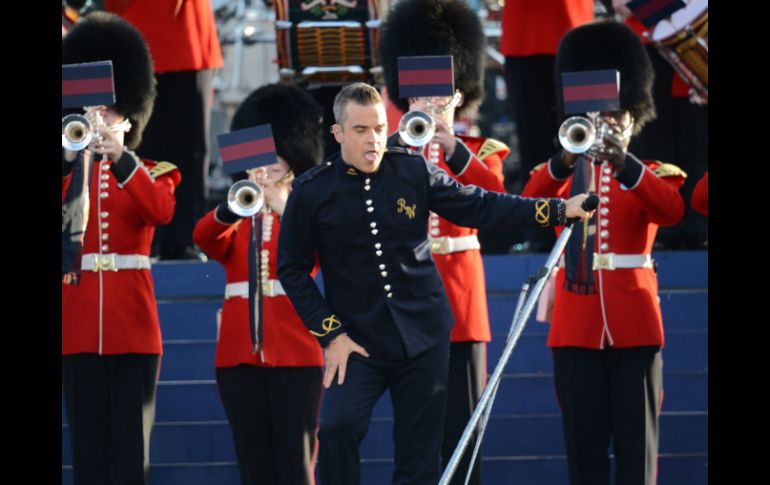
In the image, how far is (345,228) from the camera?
454 centimetres

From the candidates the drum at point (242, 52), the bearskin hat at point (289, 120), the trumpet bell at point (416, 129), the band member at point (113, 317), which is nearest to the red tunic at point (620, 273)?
the trumpet bell at point (416, 129)

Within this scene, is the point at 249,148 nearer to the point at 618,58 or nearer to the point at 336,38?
the point at 336,38

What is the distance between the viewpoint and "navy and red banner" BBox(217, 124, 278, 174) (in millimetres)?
5242


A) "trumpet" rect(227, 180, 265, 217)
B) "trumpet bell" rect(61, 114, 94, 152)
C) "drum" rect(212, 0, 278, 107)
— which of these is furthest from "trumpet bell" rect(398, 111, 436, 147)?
"drum" rect(212, 0, 278, 107)

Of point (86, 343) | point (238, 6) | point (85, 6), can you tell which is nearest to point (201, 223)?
point (86, 343)

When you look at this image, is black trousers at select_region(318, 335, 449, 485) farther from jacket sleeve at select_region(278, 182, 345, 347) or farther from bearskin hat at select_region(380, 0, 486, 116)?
bearskin hat at select_region(380, 0, 486, 116)

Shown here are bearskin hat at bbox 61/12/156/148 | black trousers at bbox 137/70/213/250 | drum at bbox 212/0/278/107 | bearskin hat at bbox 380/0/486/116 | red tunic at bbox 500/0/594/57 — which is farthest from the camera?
drum at bbox 212/0/278/107

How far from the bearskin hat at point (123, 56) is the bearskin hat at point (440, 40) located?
3.08 ft

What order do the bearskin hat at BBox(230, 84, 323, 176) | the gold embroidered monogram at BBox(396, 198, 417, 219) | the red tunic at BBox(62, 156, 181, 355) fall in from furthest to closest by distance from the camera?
the bearskin hat at BBox(230, 84, 323, 176) < the red tunic at BBox(62, 156, 181, 355) < the gold embroidered monogram at BBox(396, 198, 417, 219)

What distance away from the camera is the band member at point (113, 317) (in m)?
5.45

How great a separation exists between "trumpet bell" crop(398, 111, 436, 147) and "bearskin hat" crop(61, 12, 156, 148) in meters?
1.28

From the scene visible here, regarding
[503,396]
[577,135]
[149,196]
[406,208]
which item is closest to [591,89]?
[577,135]

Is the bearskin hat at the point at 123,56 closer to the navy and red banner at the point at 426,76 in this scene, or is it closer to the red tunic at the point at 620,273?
the navy and red banner at the point at 426,76

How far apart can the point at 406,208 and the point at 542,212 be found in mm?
404
